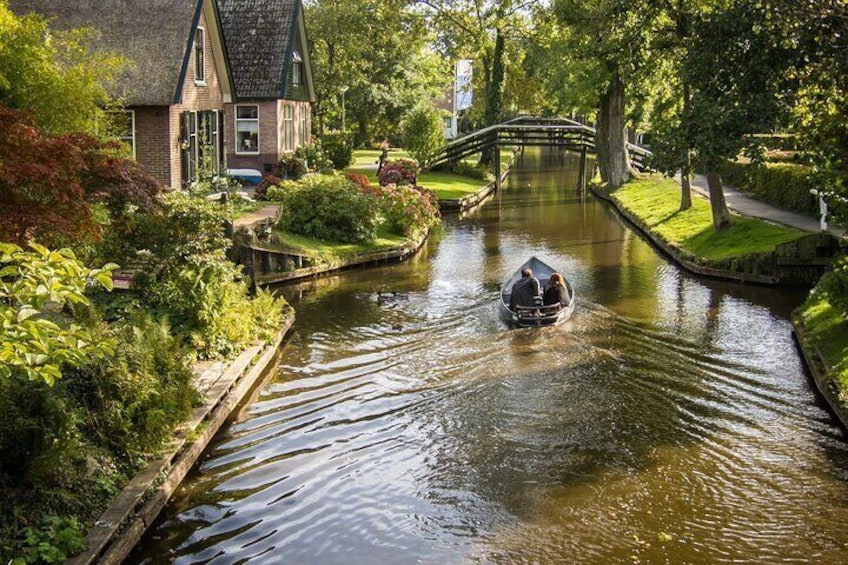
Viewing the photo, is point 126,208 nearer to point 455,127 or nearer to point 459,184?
point 459,184

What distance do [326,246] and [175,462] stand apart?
56.7ft

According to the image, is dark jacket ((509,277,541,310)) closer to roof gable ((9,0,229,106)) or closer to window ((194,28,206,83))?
roof gable ((9,0,229,106))

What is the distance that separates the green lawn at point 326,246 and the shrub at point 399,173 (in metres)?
8.49

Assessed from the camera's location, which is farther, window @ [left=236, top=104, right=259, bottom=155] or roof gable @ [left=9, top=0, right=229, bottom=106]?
window @ [left=236, top=104, right=259, bottom=155]

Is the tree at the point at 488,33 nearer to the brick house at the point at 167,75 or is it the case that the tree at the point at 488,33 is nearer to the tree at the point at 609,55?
the tree at the point at 609,55

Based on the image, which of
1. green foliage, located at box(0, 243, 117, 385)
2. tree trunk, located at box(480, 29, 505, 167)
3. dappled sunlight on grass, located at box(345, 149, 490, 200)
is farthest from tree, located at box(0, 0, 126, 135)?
tree trunk, located at box(480, 29, 505, 167)

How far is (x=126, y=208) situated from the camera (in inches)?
725

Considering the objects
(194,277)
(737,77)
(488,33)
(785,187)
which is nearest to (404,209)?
(785,187)

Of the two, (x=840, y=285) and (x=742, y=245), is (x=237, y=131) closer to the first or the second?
(x=742, y=245)

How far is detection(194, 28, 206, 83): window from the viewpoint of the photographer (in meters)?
34.0

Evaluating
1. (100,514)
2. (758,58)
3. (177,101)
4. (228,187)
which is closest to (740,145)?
(758,58)

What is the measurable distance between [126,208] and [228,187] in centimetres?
1728

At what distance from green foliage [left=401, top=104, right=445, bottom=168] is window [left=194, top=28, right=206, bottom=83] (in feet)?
A: 61.8

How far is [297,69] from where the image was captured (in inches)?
1848
